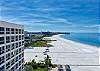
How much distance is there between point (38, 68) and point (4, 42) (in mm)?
9985

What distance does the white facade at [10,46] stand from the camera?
43.5 ft

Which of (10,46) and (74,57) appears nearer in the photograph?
(10,46)

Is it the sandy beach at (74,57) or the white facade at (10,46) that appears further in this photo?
the sandy beach at (74,57)

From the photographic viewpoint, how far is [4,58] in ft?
44.7

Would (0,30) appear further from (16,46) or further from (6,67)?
(16,46)

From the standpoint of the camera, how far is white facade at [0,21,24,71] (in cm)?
1327

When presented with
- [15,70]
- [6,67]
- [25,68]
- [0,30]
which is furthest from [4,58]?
[25,68]

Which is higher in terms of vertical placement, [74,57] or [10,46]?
[10,46]

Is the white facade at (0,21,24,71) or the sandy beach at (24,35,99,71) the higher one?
the white facade at (0,21,24,71)

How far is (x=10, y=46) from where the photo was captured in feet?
49.5

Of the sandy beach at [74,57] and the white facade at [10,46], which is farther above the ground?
the white facade at [10,46]

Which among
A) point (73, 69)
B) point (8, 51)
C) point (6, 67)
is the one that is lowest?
point (73, 69)

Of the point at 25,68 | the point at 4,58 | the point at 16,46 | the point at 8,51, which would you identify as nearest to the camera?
the point at 4,58

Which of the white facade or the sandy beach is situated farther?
the sandy beach
